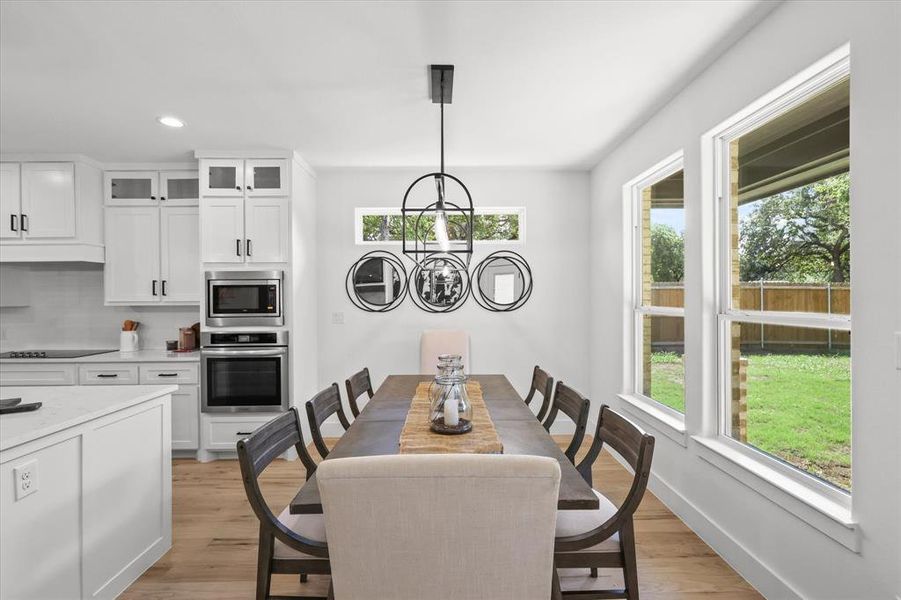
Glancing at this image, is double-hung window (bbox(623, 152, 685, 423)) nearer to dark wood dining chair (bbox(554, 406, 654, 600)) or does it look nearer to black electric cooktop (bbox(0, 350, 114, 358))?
dark wood dining chair (bbox(554, 406, 654, 600))

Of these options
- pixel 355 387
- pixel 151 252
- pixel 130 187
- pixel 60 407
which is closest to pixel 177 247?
pixel 151 252

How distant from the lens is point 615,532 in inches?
62.8

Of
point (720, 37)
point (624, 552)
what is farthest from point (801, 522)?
point (720, 37)

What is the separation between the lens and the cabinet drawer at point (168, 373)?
3918 mm

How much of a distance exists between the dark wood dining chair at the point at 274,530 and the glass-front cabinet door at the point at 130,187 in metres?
3.36

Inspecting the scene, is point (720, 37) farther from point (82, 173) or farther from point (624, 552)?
point (82, 173)

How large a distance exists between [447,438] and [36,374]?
373 cm

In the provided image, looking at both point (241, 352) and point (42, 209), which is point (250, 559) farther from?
point (42, 209)

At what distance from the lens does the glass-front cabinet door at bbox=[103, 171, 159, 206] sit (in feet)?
13.9

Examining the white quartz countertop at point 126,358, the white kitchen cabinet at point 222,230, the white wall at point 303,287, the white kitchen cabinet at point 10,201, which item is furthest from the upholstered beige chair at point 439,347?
the white kitchen cabinet at point 10,201

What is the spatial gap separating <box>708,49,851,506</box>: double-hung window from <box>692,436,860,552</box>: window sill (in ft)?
0.18

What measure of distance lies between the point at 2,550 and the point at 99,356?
9.24 feet

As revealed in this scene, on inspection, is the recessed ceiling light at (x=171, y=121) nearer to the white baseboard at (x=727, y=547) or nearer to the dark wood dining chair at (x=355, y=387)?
the dark wood dining chair at (x=355, y=387)

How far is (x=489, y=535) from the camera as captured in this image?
3.76 feet
